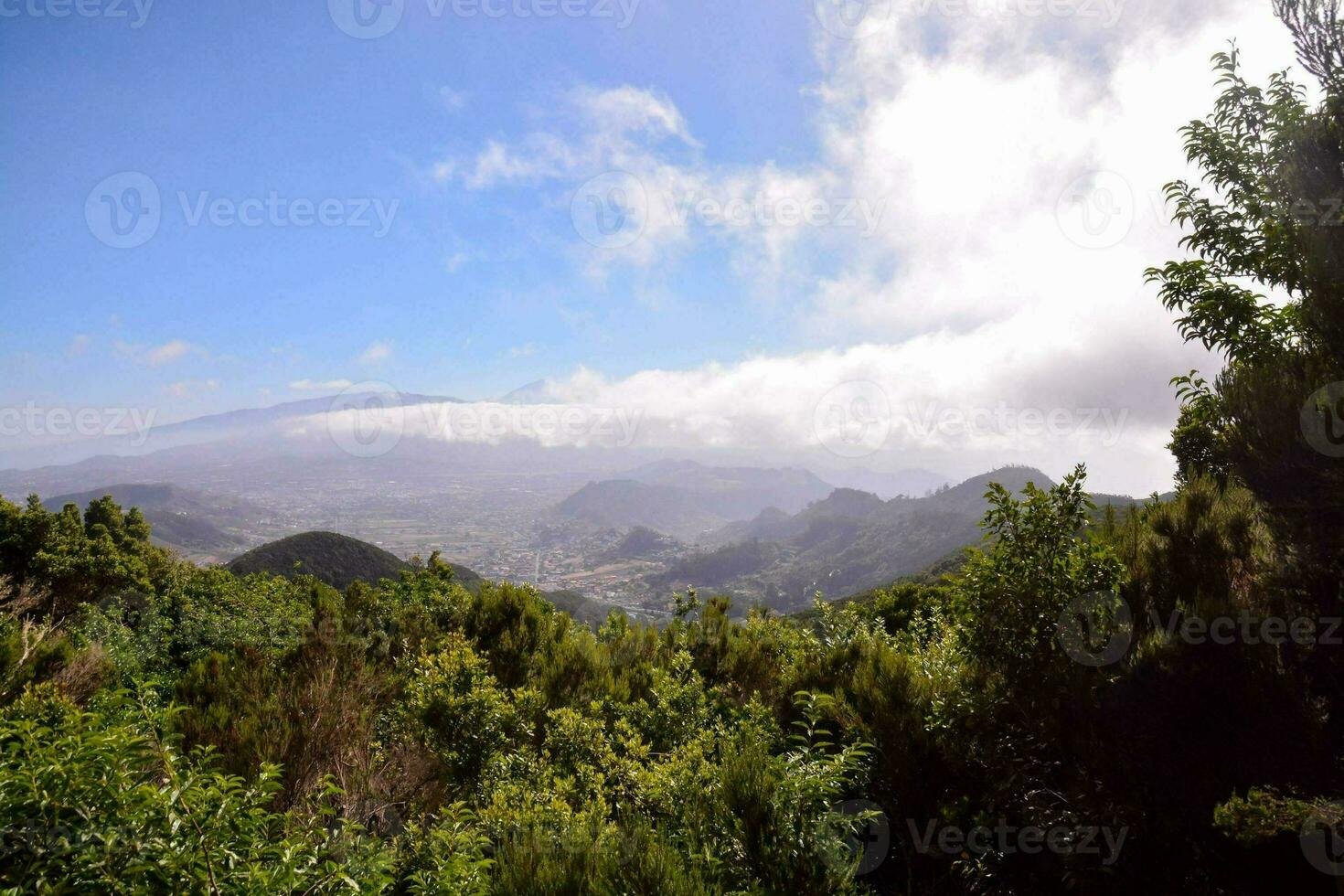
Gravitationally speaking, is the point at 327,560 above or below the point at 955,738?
below

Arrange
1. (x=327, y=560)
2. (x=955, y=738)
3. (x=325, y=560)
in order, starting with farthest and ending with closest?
(x=327, y=560)
(x=325, y=560)
(x=955, y=738)

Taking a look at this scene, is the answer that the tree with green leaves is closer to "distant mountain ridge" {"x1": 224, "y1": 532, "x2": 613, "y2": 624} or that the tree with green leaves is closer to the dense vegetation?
the dense vegetation

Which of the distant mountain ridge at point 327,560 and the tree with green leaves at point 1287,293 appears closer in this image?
the tree with green leaves at point 1287,293

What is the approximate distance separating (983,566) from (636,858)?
3.79 m

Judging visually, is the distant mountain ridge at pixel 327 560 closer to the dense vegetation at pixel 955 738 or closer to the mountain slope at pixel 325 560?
the mountain slope at pixel 325 560

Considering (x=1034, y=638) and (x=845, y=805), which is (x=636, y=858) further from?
(x=1034, y=638)

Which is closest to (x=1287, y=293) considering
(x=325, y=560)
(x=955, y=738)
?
(x=955, y=738)

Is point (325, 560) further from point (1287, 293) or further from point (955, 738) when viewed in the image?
point (1287, 293)

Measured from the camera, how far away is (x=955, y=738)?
5.07 m

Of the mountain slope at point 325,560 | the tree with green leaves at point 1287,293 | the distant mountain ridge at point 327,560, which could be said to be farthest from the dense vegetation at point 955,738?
the mountain slope at point 325,560

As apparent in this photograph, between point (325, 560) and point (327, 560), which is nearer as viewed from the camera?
point (325, 560)

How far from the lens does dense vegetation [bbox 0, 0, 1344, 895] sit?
2.94 metres

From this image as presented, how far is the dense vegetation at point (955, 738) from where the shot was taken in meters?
2.94

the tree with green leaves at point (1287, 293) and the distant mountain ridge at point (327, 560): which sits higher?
the tree with green leaves at point (1287, 293)
